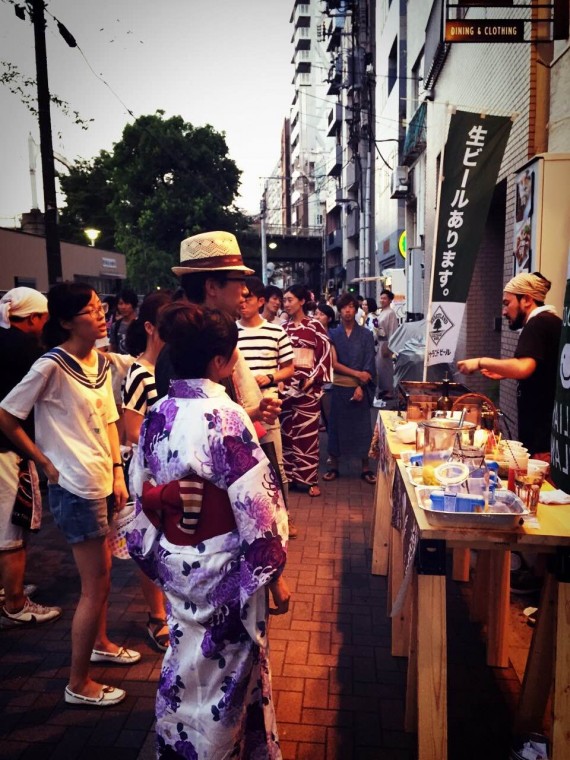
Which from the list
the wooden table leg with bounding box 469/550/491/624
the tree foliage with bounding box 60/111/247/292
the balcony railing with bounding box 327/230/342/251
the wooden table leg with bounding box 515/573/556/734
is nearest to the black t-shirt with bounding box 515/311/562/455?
the wooden table leg with bounding box 469/550/491/624

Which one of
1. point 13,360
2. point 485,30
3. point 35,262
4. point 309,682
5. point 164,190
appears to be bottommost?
point 309,682

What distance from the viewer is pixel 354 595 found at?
14.1ft

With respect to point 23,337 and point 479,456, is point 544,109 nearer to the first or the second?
point 479,456

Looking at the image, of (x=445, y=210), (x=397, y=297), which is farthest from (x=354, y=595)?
(x=397, y=297)

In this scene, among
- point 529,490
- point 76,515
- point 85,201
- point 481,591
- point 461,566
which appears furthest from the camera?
point 85,201

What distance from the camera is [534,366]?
12.7ft

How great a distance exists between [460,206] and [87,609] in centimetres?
425

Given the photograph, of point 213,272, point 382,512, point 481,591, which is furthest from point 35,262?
point 481,591

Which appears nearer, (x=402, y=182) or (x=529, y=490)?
(x=529, y=490)

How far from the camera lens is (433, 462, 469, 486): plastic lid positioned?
2514 mm

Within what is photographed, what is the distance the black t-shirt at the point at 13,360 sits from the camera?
3.60 m

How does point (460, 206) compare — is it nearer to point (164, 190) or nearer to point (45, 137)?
point (45, 137)

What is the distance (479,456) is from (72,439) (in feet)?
6.67

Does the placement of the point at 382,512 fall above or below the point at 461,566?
above
